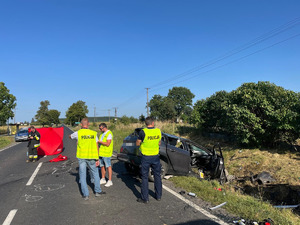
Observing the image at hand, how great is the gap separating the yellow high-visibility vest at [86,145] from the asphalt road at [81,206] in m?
1.03

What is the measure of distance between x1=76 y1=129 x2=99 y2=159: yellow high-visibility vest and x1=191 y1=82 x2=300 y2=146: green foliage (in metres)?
8.25

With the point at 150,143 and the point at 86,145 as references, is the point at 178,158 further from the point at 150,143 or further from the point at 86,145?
the point at 86,145

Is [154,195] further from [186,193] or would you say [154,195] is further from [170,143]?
[170,143]

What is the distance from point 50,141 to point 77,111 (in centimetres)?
7091

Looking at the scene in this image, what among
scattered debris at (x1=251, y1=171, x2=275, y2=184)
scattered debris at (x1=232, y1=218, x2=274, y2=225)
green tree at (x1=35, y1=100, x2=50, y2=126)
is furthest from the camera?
green tree at (x1=35, y1=100, x2=50, y2=126)

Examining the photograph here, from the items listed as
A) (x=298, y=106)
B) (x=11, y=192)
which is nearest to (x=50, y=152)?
(x=11, y=192)

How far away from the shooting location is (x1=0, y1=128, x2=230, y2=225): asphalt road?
13.2ft

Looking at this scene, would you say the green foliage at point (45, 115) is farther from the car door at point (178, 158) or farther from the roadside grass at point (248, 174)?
the car door at point (178, 158)

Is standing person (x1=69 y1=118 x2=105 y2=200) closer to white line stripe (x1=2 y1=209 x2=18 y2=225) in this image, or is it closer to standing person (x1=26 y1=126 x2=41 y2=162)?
white line stripe (x1=2 y1=209 x2=18 y2=225)

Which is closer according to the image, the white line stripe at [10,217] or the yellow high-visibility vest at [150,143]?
the white line stripe at [10,217]

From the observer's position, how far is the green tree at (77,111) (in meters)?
79.6

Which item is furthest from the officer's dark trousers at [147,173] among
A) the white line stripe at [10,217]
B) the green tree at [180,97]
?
the green tree at [180,97]

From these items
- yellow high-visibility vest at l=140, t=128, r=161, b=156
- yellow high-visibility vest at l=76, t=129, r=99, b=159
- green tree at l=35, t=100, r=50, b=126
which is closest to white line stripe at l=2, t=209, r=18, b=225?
yellow high-visibility vest at l=76, t=129, r=99, b=159

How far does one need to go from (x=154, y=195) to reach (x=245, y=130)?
291 inches
